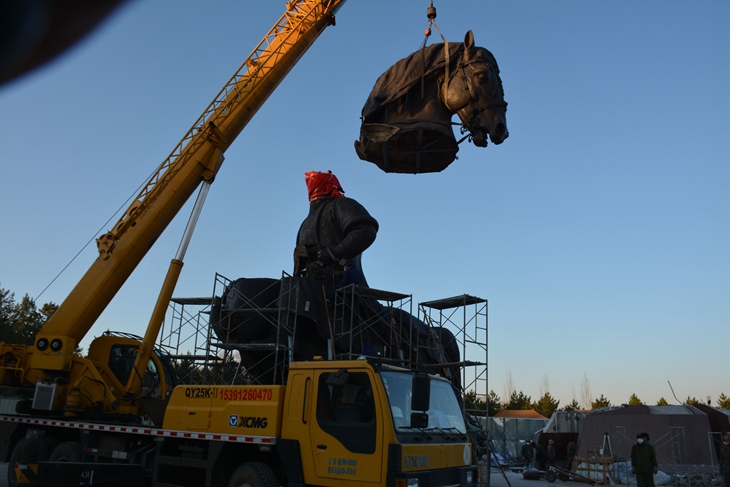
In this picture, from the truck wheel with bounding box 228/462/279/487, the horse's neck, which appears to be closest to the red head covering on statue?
the horse's neck

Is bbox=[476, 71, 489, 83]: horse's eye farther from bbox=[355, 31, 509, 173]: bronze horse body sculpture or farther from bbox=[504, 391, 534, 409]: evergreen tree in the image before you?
bbox=[504, 391, 534, 409]: evergreen tree

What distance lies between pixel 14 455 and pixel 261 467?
5928mm

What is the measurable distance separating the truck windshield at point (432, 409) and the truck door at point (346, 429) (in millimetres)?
252

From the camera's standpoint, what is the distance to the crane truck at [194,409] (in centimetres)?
680

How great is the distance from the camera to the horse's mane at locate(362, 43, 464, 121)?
13.1m

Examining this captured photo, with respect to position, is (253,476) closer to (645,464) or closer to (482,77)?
(645,464)

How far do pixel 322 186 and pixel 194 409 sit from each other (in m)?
11.7

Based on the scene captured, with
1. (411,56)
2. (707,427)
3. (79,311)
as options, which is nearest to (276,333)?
(79,311)

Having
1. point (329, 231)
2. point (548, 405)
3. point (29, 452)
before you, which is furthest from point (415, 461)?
point (548, 405)

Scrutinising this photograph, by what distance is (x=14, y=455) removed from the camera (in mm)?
10414

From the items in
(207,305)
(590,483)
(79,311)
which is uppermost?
(207,305)

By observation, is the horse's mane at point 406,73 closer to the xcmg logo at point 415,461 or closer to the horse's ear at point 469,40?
the horse's ear at point 469,40

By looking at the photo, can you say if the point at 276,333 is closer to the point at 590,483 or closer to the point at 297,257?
the point at 297,257

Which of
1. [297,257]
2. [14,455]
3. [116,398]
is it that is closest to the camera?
[14,455]
